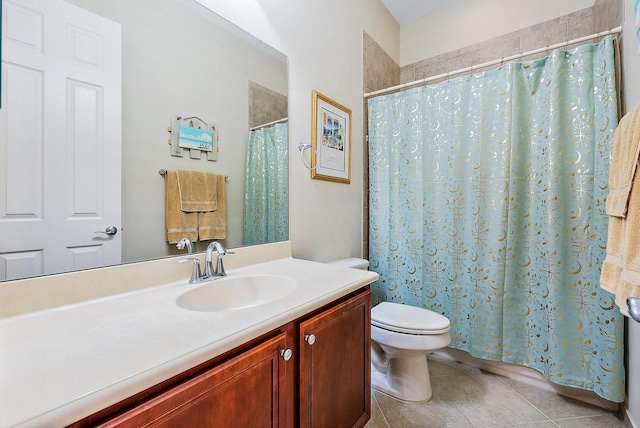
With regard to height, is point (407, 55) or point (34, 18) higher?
point (407, 55)

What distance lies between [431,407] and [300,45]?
2.11m

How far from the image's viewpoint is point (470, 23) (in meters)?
2.33

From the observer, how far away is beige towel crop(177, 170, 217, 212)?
1.09 metres

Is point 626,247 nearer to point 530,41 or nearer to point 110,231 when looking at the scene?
point 110,231

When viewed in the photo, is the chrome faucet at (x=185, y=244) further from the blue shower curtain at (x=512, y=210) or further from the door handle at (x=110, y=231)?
the blue shower curtain at (x=512, y=210)

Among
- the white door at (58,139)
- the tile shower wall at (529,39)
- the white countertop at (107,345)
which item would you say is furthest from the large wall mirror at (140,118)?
the tile shower wall at (529,39)

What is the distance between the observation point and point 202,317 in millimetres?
729

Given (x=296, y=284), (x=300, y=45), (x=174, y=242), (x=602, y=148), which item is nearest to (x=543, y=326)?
(x=602, y=148)

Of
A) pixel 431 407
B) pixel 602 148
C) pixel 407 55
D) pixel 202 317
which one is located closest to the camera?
pixel 202 317

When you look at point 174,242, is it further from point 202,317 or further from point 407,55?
point 407,55

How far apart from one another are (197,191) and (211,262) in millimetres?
293

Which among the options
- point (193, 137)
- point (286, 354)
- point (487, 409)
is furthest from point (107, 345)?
point (487, 409)

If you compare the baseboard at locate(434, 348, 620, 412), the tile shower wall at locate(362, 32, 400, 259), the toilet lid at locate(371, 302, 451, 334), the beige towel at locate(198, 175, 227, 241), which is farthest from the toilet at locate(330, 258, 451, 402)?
the beige towel at locate(198, 175, 227, 241)

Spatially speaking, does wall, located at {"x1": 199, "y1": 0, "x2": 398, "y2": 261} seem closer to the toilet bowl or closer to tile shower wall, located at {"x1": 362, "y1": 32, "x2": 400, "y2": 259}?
tile shower wall, located at {"x1": 362, "y1": 32, "x2": 400, "y2": 259}
